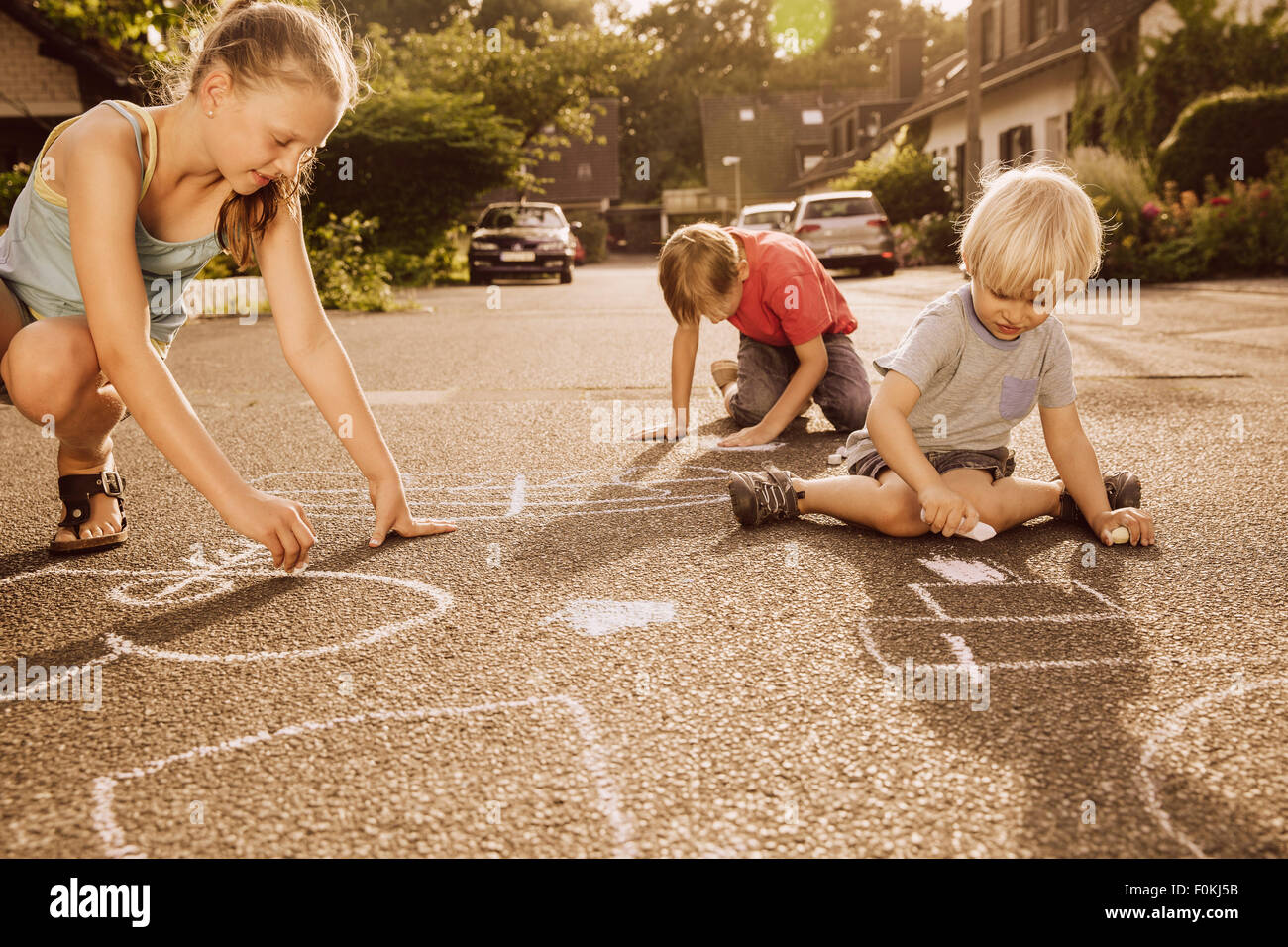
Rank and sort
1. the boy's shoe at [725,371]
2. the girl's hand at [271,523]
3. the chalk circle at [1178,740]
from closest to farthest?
1. the chalk circle at [1178,740]
2. the girl's hand at [271,523]
3. the boy's shoe at [725,371]

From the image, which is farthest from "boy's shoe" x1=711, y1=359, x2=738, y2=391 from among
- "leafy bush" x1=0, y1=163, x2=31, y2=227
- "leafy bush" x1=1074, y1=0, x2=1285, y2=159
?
"leafy bush" x1=1074, y1=0, x2=1285, y2=159

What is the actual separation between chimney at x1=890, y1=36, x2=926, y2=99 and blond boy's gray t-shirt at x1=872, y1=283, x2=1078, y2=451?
1484 inches

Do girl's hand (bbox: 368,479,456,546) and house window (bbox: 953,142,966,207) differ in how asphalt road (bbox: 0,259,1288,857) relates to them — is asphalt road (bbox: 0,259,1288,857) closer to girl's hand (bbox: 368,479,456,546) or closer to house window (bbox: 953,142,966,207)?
girl's hand (bbox: 368,479,456,546)

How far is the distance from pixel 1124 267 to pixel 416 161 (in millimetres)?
10999

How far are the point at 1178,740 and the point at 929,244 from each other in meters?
19.9

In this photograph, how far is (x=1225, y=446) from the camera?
13.1 ft

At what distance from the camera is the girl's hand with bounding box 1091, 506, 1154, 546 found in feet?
9.10

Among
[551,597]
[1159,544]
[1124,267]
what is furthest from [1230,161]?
[551,597]

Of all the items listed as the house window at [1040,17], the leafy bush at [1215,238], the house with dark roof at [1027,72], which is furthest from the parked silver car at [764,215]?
the leafy bush at [1215,238]

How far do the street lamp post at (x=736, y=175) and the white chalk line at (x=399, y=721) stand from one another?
51.9 meters

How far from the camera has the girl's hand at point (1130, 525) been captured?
2.77m

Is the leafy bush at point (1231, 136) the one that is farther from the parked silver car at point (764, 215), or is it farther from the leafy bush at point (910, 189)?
the leafy bush at point (910, 189)

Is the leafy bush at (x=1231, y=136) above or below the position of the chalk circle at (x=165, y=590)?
above
